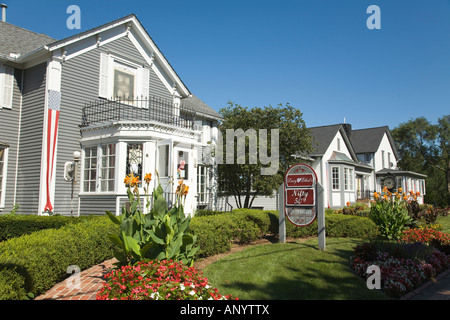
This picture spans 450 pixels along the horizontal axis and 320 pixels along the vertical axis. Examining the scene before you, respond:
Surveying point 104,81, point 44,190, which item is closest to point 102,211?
point 44,190

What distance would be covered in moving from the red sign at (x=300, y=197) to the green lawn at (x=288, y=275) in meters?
1.22

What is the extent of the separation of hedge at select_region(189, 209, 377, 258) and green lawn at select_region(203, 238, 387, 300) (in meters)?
0.51

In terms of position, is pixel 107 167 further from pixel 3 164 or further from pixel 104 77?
pixel 104 77

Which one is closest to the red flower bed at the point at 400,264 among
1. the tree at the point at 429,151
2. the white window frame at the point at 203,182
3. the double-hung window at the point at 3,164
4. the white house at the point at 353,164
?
the white window frame at the point at 203,182

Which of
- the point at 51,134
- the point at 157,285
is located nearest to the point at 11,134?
the point at 51,134

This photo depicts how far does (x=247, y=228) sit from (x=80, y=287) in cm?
474

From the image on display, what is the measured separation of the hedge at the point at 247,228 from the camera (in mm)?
7681

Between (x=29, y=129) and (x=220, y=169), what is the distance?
8598 millimetres

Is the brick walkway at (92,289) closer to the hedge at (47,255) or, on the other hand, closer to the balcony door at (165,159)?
the hedge at (47,255)

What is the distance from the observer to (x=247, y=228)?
920 centimetres

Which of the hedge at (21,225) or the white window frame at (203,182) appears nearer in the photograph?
the hedge at (21,225)

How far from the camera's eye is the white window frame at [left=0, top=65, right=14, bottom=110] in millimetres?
12000

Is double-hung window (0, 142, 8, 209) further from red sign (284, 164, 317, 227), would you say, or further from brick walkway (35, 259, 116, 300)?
red sign (284, 164, 317, 227)

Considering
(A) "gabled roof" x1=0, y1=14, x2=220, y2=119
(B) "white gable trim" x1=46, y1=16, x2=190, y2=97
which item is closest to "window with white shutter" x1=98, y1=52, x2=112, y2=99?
(B) "white gable trim" x1=46, y1=16, x2=190, y2=97
